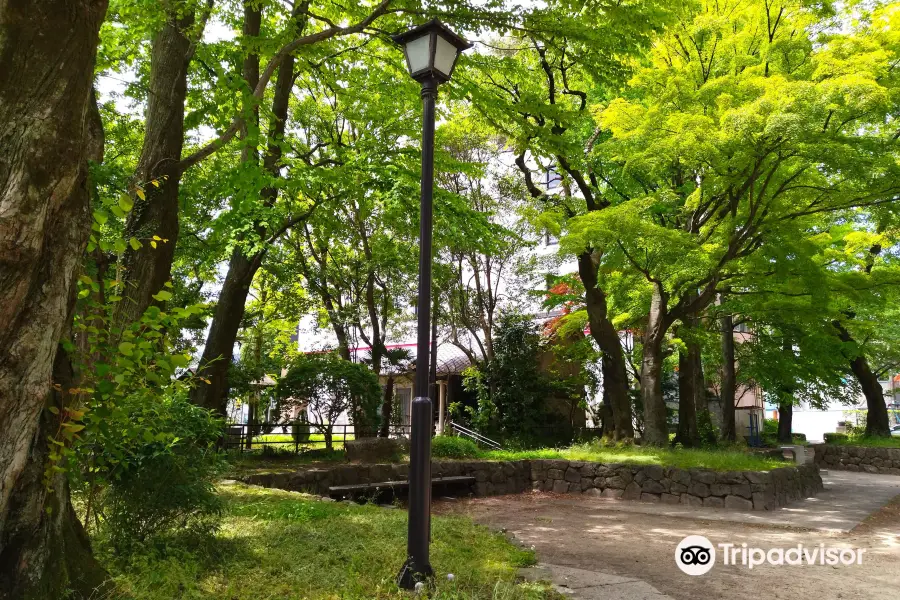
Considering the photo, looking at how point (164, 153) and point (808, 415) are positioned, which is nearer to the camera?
point (164, 153)

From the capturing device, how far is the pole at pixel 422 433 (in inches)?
173

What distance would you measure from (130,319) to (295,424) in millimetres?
7425

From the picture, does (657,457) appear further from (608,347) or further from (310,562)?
(310,562)

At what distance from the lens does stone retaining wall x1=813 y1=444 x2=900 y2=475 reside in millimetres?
19719

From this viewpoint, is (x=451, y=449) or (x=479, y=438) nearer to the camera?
(x=451, y=449)

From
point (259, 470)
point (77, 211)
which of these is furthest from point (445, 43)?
point (259, 470)

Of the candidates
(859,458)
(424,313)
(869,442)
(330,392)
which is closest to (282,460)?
(330,392)

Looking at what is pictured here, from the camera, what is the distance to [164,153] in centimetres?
750

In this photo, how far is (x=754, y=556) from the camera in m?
7.53

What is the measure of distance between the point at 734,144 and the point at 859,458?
15318 mm

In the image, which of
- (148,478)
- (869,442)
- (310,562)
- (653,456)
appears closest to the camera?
(148,478)

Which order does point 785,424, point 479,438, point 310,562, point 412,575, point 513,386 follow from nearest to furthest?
point 412,575, point 310,562, point 479,438, point 513,386, point 785,424

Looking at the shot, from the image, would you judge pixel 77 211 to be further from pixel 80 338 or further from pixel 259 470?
pixel 259 470

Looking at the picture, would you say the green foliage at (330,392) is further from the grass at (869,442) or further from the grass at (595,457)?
the grass at (869,442)
